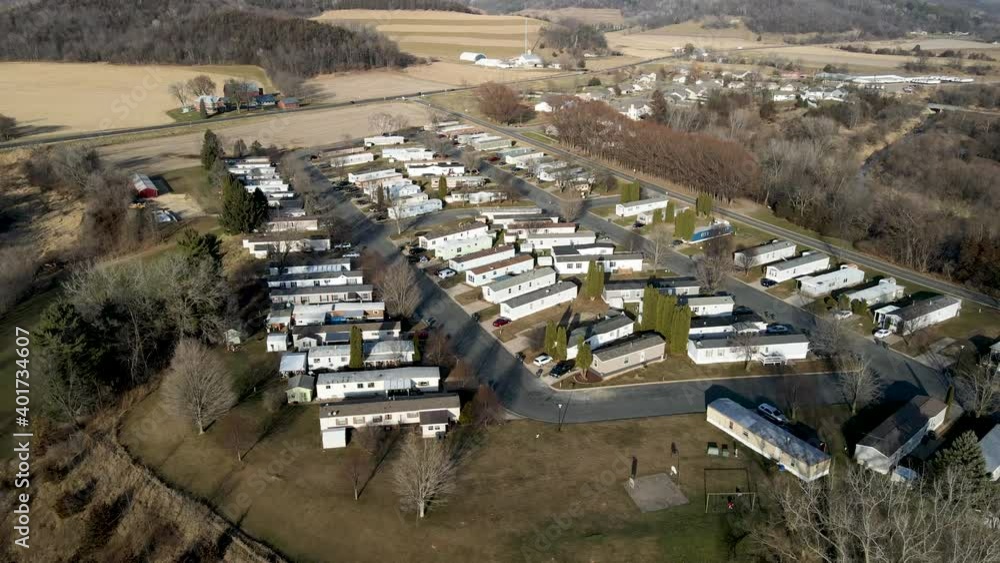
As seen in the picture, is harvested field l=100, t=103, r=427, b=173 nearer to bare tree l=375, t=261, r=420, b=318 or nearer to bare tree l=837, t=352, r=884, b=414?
bare tree l=375, t=261, r=420, b=318

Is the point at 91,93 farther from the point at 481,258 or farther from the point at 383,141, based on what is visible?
the point at 481,258

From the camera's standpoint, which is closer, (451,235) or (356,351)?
(356,351)

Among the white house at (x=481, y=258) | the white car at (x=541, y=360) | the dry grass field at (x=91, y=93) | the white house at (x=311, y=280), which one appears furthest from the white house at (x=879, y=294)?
the dry grass field at (x=91, y=93)

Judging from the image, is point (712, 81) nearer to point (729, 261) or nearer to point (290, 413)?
point (729, 261)

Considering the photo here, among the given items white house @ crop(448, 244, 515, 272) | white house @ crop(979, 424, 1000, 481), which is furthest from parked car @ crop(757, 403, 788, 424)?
white house @ crop(448, 244, 515, 272)

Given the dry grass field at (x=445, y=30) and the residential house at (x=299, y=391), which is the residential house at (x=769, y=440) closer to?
the residential house at (x=299, y=391)

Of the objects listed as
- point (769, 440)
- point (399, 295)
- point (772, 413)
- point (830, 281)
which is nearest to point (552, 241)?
point (399, 295)
